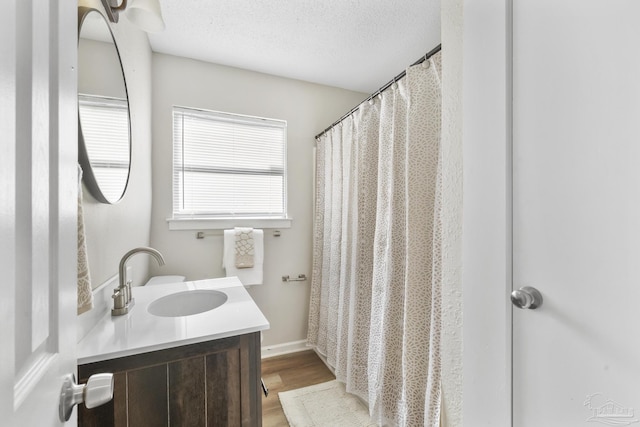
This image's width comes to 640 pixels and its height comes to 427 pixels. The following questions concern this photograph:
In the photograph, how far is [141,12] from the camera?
1.03 meters

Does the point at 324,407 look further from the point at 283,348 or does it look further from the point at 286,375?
the point at 283,348

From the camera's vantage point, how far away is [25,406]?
304 millimetres

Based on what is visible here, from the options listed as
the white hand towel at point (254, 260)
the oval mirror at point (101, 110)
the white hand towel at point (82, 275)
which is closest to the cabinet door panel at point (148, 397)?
the white hand towel at point (82, 275)

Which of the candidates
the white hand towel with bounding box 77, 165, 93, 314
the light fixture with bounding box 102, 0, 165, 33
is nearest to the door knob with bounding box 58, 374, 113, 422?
the white hand towel with bounding box 77, 165, 93, 314

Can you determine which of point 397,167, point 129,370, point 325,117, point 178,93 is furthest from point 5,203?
point 325,117

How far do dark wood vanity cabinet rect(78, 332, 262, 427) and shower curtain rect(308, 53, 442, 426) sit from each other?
2.26 feet

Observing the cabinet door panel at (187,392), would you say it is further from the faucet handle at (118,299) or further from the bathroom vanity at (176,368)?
the faucet handle at (118,299)

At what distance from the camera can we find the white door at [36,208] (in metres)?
0.27

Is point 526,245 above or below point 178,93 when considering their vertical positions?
below

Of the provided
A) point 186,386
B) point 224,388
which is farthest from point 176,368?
point 224,388

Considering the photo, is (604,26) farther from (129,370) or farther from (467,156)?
(129,370)

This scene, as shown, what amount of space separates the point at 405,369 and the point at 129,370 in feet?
3.46

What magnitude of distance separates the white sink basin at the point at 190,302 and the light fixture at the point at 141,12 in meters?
1.17

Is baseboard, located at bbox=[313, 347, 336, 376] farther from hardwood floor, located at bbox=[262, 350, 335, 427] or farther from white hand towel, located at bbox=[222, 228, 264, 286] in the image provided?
white hand towel, located at bbox=[222, 228, 264, 286]
